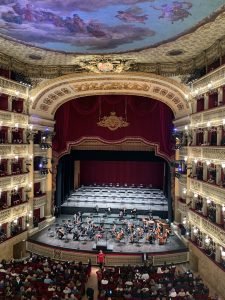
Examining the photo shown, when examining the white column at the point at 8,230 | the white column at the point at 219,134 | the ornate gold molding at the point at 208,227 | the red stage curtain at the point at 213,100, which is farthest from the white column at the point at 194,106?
the white column at the point at 8,230

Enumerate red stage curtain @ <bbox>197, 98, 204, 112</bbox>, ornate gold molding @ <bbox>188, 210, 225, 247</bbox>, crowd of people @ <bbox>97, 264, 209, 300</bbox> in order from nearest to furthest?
1. crowd of people @ <bbox>97, 264, 209, 300</bbox>
2. ornate gold molding @ <bbox>188, 210, 225, 247</bbox>
3. red stage curtain @ <bbox>197, 98, 204, 112</bbox>

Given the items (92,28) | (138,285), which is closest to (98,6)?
(92,28)

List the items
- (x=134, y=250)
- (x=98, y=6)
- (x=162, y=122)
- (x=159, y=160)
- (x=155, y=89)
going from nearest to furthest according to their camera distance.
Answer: (x=98, y=6)
(x=134, y=250)
(x=155, y=89)
(x=162, y=122)
(x=159, y=160)

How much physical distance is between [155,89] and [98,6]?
483 inches

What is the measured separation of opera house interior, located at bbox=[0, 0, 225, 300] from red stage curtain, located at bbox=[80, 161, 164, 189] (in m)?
2.72

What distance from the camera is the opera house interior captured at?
47.1 ft

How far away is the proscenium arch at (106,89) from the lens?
74.6 feet

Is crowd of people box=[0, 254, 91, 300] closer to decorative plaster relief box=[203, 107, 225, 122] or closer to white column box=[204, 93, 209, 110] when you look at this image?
decorative plaster relief box=[203, 107, 225, 122]

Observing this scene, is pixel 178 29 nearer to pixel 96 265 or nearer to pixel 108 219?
pixel 96 265

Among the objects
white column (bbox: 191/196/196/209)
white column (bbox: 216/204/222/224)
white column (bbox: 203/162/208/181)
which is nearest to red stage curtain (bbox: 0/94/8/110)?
white column (bbox: 203/162/208/181)

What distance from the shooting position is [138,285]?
15.1 metres

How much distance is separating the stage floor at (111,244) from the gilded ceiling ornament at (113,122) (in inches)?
334

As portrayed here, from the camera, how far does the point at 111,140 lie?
2728 cm

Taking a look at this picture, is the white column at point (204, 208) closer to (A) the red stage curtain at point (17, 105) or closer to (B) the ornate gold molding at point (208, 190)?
(B) the ornate gold molding at point (208, 190)
